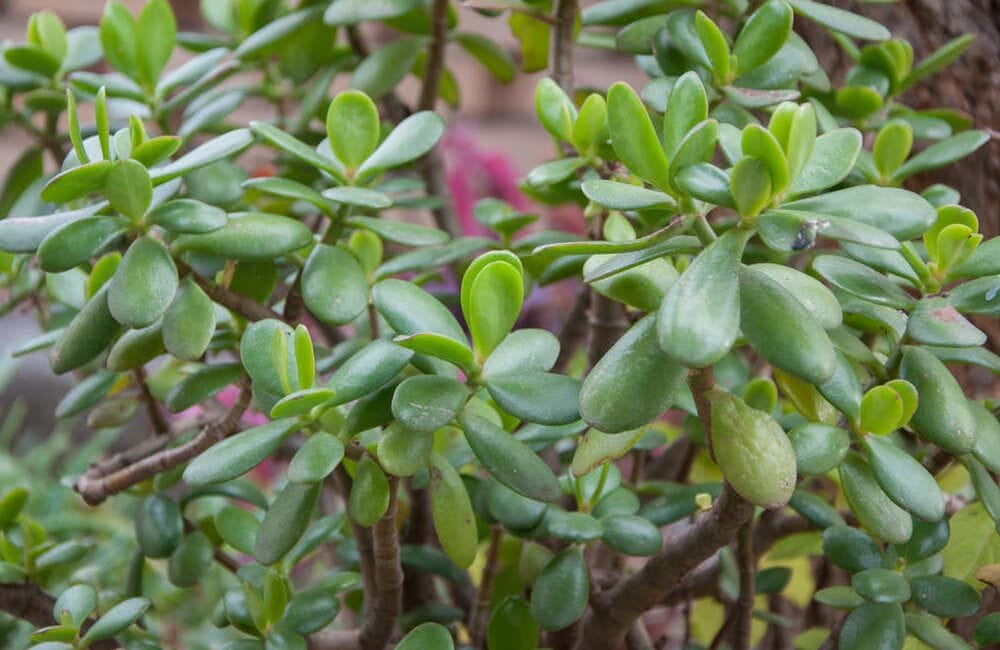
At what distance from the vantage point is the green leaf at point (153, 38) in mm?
798

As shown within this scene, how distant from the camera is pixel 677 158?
45 centimetres

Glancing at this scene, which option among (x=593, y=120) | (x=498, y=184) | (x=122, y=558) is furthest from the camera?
(x=498, y=184)

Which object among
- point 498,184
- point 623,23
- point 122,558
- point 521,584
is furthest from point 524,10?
point 498,184

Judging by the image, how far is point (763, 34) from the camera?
0.60 meters

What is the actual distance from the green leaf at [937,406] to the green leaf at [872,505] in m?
0.04

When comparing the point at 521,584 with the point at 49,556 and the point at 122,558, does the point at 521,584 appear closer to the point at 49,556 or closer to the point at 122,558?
the point at 49,556

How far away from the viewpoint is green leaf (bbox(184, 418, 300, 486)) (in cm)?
49

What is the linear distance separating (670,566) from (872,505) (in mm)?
131

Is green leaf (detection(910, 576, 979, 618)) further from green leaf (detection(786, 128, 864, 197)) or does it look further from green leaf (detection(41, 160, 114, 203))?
green leaf (detection(41, 160, 114, 203))

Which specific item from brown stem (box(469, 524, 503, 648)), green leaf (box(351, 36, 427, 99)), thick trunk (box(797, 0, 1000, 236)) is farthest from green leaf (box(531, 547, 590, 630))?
thick trunk (box(797, 0, 1000, 236))

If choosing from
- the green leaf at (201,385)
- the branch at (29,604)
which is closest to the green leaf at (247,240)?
the green leaf at (201,385)

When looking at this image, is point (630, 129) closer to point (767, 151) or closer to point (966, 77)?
point (767, 151)

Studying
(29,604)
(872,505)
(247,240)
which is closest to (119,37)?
(247,240)

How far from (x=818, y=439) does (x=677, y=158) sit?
17 centimetres
